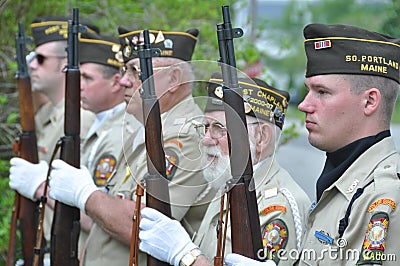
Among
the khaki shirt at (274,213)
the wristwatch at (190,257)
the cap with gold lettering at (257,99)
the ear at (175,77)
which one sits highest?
the ear at (175,77)

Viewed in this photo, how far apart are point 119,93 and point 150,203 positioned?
1.81 m

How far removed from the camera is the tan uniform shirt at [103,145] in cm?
480

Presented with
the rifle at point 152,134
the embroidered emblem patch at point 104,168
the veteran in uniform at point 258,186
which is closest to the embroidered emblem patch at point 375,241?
the veteran in uniform at point 258,186

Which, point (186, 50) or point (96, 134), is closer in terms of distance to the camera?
point (186, 50)

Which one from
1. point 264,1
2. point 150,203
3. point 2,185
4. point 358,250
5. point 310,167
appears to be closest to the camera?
point 358,250

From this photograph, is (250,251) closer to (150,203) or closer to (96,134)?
(150,203)

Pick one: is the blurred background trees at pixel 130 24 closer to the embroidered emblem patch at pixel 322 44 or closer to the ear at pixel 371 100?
the embroidered emblem patch at pixel 322 44

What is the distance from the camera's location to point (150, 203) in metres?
3.60

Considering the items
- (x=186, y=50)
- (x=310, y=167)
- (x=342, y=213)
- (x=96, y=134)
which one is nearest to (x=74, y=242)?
(x=96, y=134)

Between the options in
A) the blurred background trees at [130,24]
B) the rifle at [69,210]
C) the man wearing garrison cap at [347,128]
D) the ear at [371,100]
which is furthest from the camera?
the blurred background trees at [130,24]

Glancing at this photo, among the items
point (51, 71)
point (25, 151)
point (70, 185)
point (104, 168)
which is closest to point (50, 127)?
point (51, 71)

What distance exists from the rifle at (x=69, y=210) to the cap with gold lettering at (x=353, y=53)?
1698 millimetres

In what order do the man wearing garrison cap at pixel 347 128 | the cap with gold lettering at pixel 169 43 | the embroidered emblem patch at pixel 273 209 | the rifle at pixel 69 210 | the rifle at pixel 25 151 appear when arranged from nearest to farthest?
the man wearing garrison cap at pixel 347 128, the embroidered emblem patch at pixel 273 209, the cap with gold lettering at pixel 169 43, the rifle at pixel 69 210, the rifle at pixel 25 151

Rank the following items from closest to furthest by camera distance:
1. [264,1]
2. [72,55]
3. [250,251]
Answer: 1. [250,251]
2. [72,55]
3. [264,1]
